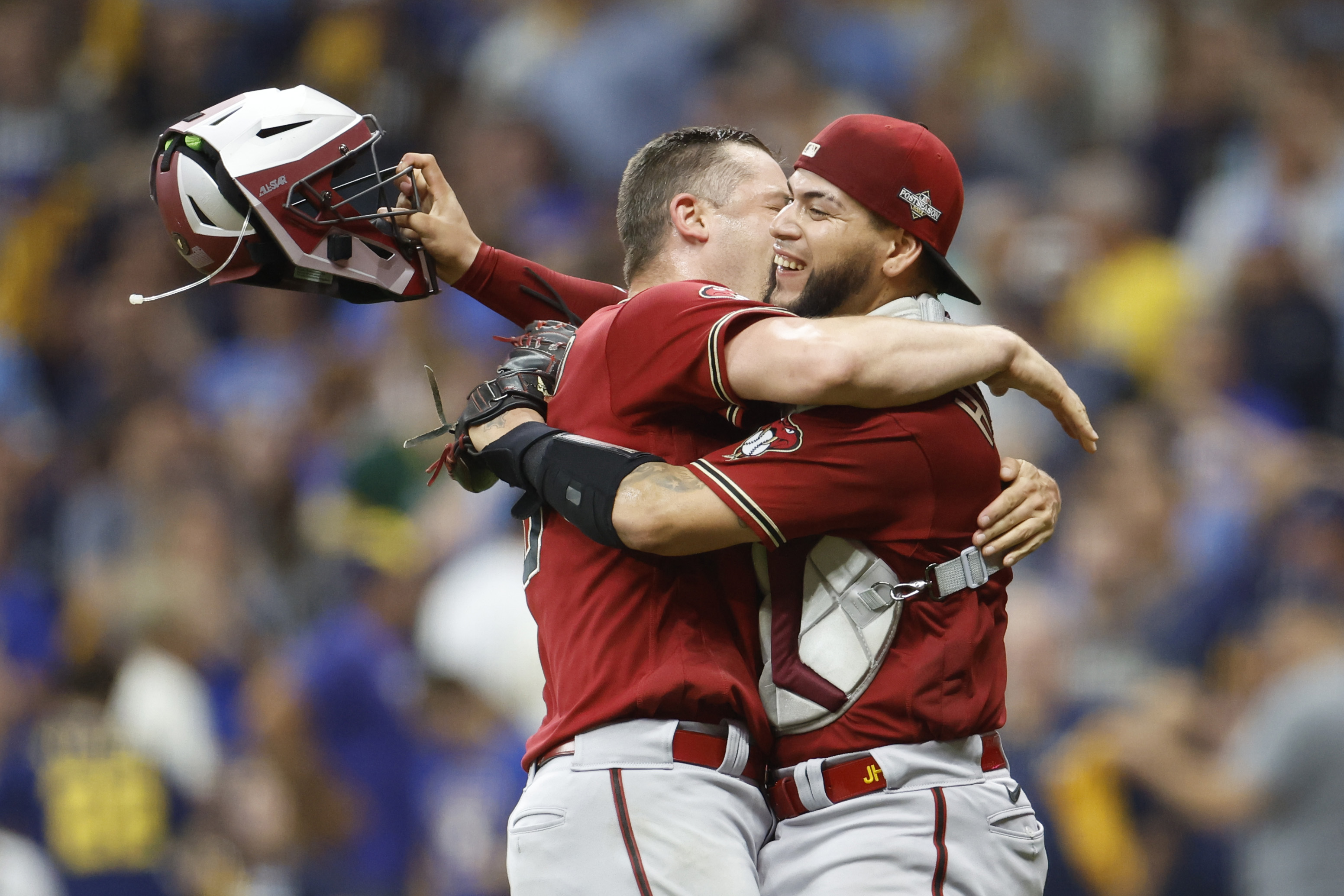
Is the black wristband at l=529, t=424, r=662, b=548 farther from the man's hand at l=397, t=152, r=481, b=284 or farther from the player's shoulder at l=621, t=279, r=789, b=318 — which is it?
the man's hand at l=397, t=152, r=481, b=284

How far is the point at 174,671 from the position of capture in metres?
7.76

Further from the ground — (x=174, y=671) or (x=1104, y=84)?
(x=1104, y=84)

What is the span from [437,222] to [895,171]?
981mm

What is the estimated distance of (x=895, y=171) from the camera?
3285 millimetres

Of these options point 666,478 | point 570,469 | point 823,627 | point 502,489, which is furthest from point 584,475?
point 502,489

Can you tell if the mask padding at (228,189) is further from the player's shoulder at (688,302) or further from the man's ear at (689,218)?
the man's ear at (689,218)

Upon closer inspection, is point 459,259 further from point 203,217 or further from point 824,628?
point 824,628

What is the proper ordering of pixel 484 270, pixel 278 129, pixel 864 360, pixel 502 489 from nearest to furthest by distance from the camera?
pixel 864 360, pixel 278 129, pixel 484 270, pixel 502 489

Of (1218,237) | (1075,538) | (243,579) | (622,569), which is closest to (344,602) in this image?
(243,579)

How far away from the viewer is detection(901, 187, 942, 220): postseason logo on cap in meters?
3.29

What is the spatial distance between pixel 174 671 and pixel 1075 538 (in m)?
4.02

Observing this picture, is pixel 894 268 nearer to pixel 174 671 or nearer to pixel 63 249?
pixel 174 671

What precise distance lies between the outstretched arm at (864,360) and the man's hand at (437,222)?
0.85 m

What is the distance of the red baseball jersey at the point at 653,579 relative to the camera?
309 centimetres
